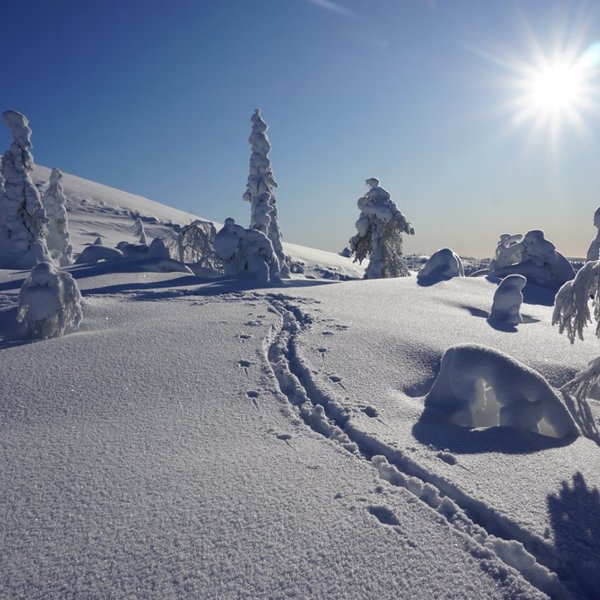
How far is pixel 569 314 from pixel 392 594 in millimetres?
2797

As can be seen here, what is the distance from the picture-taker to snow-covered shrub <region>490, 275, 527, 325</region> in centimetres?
839

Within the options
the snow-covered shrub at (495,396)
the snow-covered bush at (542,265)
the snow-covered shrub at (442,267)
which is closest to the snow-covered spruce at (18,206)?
the snow-covered shrub at (442,267)

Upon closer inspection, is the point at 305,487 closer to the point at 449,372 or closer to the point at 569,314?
the point at 449,372

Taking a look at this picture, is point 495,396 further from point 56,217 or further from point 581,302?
point 56,217

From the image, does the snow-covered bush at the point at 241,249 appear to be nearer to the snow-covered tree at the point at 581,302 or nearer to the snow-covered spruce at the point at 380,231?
the snow-covered spruce at the point at 380,231

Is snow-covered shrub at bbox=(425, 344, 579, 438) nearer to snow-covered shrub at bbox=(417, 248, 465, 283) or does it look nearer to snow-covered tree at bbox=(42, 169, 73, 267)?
snow-covered shrub at bbox=(417, 248, 465, 283)

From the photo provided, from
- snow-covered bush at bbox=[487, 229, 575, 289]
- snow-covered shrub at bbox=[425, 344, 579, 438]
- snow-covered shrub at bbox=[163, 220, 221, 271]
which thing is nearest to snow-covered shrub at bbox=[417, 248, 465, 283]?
snow-covered bush at bbox=[487, 229, 575, 289]

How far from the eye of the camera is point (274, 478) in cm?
306

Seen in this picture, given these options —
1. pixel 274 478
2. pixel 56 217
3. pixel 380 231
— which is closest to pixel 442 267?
pixel 380 231

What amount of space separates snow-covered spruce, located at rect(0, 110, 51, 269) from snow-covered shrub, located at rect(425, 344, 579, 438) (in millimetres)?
18834

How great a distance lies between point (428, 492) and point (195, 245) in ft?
55.4

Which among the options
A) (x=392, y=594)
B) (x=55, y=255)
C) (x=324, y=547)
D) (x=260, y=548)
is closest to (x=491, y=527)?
(x=392, y=594)

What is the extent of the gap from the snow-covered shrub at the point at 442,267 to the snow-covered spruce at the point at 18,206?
1589 cm

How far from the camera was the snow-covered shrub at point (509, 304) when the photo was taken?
27.5 feet
